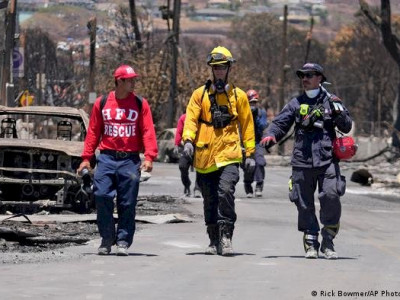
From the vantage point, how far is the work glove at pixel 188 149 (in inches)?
559

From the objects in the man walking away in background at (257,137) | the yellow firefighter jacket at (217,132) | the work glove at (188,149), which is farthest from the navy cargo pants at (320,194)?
the man walking away in background at (257,137)

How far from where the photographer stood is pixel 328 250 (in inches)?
556

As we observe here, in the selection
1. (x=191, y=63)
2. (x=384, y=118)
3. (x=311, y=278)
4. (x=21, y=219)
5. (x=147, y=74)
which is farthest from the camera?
(x=384, y=118)

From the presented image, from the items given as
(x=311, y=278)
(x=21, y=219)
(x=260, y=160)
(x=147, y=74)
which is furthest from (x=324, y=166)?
(x=147, y=74)

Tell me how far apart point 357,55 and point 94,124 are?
9277 centimetres

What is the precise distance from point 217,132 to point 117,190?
1143 mm

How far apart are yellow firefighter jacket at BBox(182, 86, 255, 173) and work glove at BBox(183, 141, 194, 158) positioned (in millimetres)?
59

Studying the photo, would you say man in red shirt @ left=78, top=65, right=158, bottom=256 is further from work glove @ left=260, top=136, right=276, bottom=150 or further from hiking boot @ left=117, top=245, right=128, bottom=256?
work glove @ left=260, top=136, right=276, bottom=150

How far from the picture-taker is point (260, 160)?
25859 millimetres

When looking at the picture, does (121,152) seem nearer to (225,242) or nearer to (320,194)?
(225,242)

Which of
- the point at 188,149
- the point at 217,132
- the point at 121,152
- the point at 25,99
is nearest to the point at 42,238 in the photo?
the point at 121,152

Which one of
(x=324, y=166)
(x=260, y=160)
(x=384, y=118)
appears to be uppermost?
(x=324, y=166)

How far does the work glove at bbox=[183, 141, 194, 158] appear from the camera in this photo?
14.2 meters

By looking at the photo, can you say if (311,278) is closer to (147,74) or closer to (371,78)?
(147,74)
